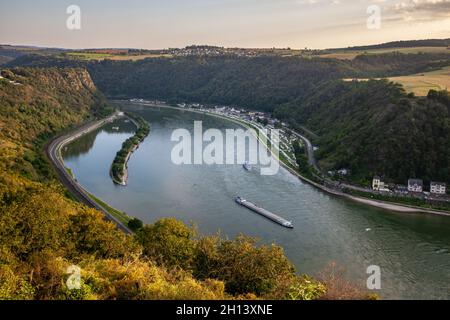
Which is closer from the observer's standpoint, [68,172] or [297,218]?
[297,218]

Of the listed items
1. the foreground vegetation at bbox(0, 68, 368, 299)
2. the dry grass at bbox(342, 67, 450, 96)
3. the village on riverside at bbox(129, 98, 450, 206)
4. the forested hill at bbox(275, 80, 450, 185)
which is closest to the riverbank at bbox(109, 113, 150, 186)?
the foreground vegetation at bbox(0, 68, 368, 299)

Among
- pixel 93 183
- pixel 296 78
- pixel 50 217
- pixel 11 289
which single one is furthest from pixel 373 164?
pixel 296 78

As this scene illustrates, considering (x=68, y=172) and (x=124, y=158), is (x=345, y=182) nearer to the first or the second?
(x=124, y=158)

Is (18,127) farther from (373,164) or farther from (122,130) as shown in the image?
(373,164)

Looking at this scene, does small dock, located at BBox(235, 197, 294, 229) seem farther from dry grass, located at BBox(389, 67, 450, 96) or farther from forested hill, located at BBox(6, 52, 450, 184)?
dry grass, located at BBox(389, 67, 450, 96)

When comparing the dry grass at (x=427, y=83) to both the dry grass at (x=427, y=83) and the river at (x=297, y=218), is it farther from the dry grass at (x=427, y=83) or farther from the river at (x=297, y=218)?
the river at (x=297, y=218)

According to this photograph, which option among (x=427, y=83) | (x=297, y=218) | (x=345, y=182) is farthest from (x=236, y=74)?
(x=297, y=218)
